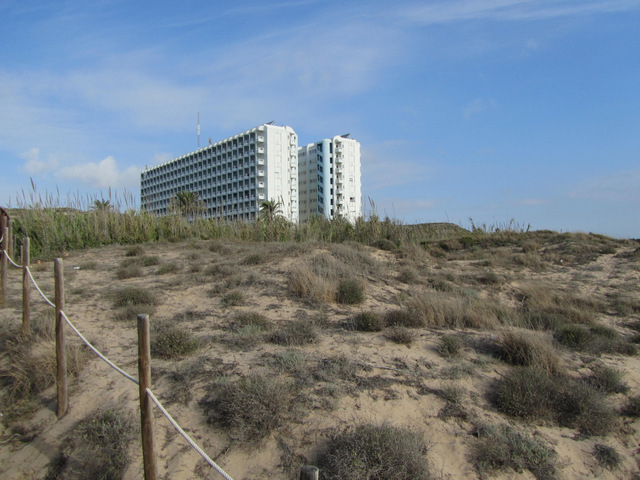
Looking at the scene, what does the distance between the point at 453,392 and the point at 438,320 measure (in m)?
2.54

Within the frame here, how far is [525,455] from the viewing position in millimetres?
4301

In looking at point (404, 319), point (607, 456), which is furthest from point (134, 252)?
point (607, 456)

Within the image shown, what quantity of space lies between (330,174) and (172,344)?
3369 inches

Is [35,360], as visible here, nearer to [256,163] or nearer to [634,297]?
[634,297]

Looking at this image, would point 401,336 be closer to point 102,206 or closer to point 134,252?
point 134,252

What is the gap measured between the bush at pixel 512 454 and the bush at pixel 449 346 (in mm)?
1686

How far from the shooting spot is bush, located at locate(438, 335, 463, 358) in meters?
6.22

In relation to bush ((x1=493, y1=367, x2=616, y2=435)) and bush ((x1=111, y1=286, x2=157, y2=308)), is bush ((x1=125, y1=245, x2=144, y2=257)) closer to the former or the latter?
bush ((x1=111, y1=286, x2=157, y2=308))

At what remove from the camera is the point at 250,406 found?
15.0 ft

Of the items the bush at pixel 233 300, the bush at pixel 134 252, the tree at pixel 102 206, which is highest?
the tree at pixel 102 206

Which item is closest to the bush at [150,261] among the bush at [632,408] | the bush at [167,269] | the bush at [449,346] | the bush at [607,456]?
the bush at [167,269]

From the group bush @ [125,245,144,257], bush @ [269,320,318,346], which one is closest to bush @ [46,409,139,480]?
bush @ [269,320,318,346]

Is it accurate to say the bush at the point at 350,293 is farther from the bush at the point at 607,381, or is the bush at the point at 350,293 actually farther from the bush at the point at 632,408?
the bush at the point at 632,408

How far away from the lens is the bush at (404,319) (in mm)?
7410
